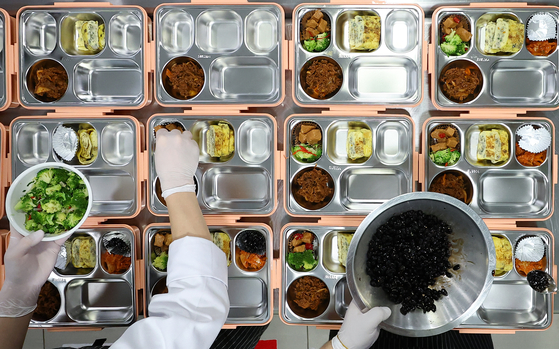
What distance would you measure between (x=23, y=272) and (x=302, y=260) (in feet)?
5.79

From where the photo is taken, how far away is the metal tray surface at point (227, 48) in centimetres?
246

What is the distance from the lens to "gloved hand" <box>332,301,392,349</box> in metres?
1.89

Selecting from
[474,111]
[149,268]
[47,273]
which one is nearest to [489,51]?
[474,111]

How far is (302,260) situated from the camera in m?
2.46

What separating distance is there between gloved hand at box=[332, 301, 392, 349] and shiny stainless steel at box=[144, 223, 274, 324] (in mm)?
623

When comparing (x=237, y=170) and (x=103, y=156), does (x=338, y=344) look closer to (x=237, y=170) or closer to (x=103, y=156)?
(x=237, y=170)

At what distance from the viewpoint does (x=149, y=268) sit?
2.53 m

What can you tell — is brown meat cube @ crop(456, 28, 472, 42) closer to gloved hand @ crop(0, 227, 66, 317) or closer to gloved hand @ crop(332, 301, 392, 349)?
gloved hand @ crop(332, 301, 392, 349)

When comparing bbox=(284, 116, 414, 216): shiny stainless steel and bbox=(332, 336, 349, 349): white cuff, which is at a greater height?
bbox=(284, 116, 414, 216): shiny stainless steel

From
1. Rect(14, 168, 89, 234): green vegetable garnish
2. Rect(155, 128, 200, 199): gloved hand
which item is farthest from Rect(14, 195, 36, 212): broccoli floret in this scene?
Rect(155, 128, 200, 199): gloved hand

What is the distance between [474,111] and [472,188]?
1.80 ft

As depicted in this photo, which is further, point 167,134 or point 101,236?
point 101,236

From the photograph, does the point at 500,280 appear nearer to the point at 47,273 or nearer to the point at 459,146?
the point at 459,146

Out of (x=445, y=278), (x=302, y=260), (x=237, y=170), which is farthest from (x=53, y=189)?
(x=445, y=278)
